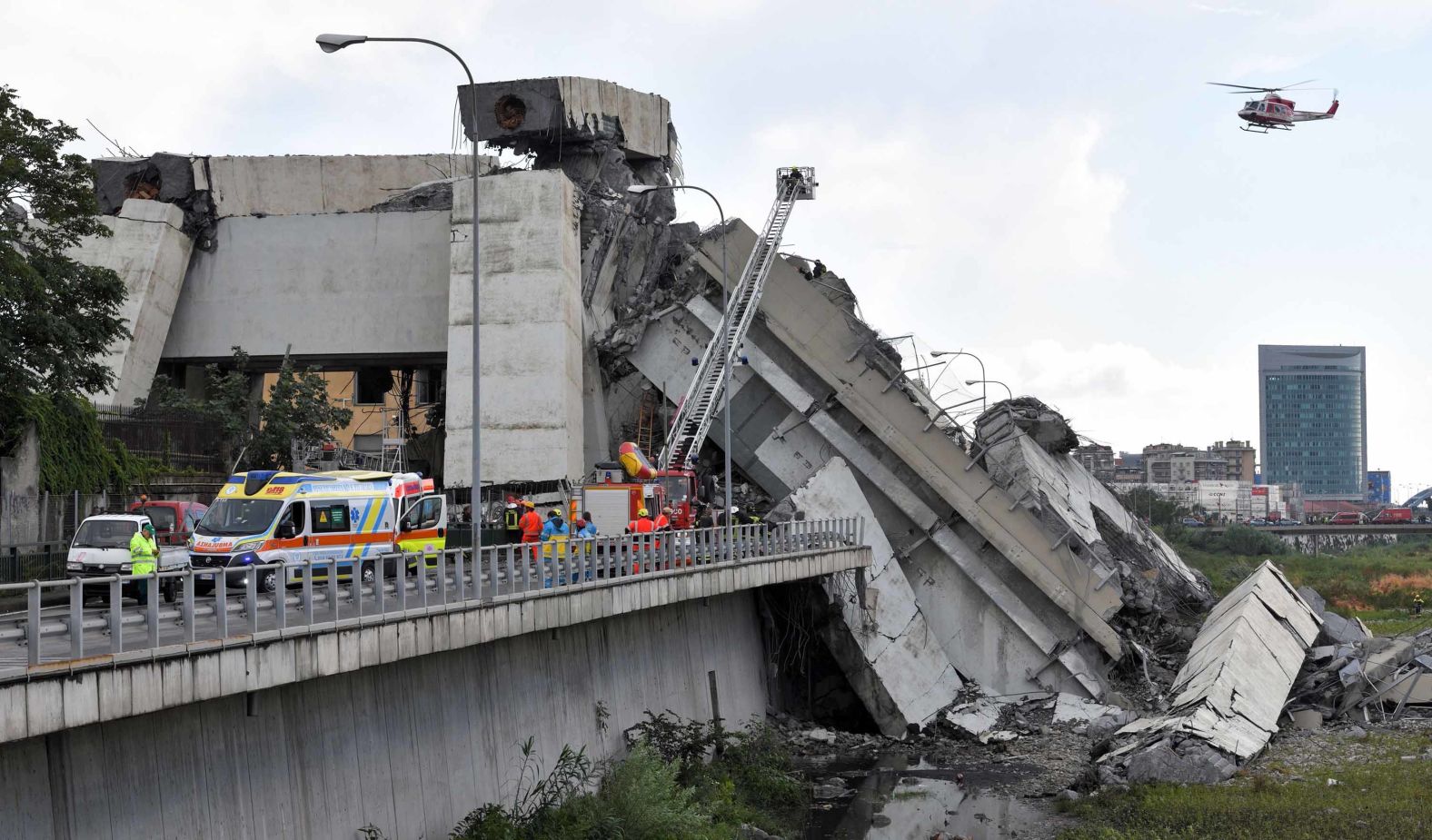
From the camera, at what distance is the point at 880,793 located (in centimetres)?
2791

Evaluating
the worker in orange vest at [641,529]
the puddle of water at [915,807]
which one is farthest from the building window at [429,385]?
the puddle of water at [915,807]

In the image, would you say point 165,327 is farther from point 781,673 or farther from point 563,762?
point 563,762

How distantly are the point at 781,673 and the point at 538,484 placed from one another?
8.17 m

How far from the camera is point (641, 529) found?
28453 millimetres

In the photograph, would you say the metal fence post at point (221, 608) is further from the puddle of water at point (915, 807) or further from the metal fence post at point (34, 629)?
the puddle of water at point (915, 807)

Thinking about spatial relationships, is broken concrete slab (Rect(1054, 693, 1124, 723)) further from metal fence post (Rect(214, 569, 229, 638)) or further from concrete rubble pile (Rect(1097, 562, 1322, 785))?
metal fence post (Rect(214, 569, 229, 638))

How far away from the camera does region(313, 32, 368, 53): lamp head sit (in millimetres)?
19484

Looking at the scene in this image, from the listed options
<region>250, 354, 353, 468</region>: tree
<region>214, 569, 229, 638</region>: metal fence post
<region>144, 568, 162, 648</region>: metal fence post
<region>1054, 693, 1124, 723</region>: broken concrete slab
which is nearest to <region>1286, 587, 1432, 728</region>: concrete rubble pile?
<region>1054, 693, 1124, 723</region>: broken concrete slab

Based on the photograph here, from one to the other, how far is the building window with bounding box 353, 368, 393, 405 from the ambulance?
2604cm

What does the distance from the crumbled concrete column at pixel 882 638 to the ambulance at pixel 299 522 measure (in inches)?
542

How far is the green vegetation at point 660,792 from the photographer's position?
1917 centimetres

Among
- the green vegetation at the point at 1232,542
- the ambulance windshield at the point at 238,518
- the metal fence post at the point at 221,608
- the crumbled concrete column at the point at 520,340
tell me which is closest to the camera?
the metal fence post at the point at 221,608

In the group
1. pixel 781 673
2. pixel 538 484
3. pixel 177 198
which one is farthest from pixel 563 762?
pixel 177 198

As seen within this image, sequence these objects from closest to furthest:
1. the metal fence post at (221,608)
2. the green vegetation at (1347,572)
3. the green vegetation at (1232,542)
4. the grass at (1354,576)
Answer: the metal fence post at (221,608), the green vegetation at (1347,572), the grass at (1354,576), the green vegetation at (1232,542)
